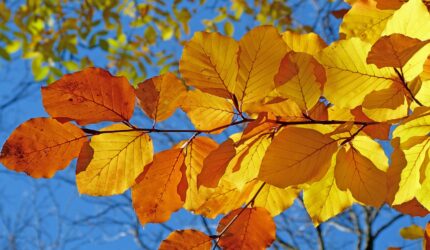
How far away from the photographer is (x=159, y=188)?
1.58 ft

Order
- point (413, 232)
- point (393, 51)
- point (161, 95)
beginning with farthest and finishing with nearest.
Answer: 1. point (413, 232)
2. point (161, 95)
3. point (393, 51)

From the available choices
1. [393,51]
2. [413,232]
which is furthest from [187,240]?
[413,232]

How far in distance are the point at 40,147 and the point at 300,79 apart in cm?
25

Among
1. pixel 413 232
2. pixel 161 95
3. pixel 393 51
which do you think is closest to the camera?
pixel 393 51

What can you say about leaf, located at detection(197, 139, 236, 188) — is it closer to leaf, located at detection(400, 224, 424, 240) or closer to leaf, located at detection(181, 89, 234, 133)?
leaf, located at detection(181, 89, 234, 133)

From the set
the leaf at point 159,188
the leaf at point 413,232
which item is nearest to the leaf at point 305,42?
the leaf at point 159,188

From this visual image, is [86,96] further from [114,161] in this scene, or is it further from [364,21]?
[364,21]

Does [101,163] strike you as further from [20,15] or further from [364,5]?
[20,15]

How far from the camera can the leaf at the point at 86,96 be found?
1.43ft

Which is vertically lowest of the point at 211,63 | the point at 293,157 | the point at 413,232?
the point at 413,232

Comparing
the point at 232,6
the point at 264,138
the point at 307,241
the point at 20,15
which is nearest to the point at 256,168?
the point at 264,138

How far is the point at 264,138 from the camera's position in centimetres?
49

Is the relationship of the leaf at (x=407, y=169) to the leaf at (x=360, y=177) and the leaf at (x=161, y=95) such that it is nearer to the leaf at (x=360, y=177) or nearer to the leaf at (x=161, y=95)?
the leaf at (x=360, y=177)

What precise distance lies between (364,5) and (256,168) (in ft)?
0.73
